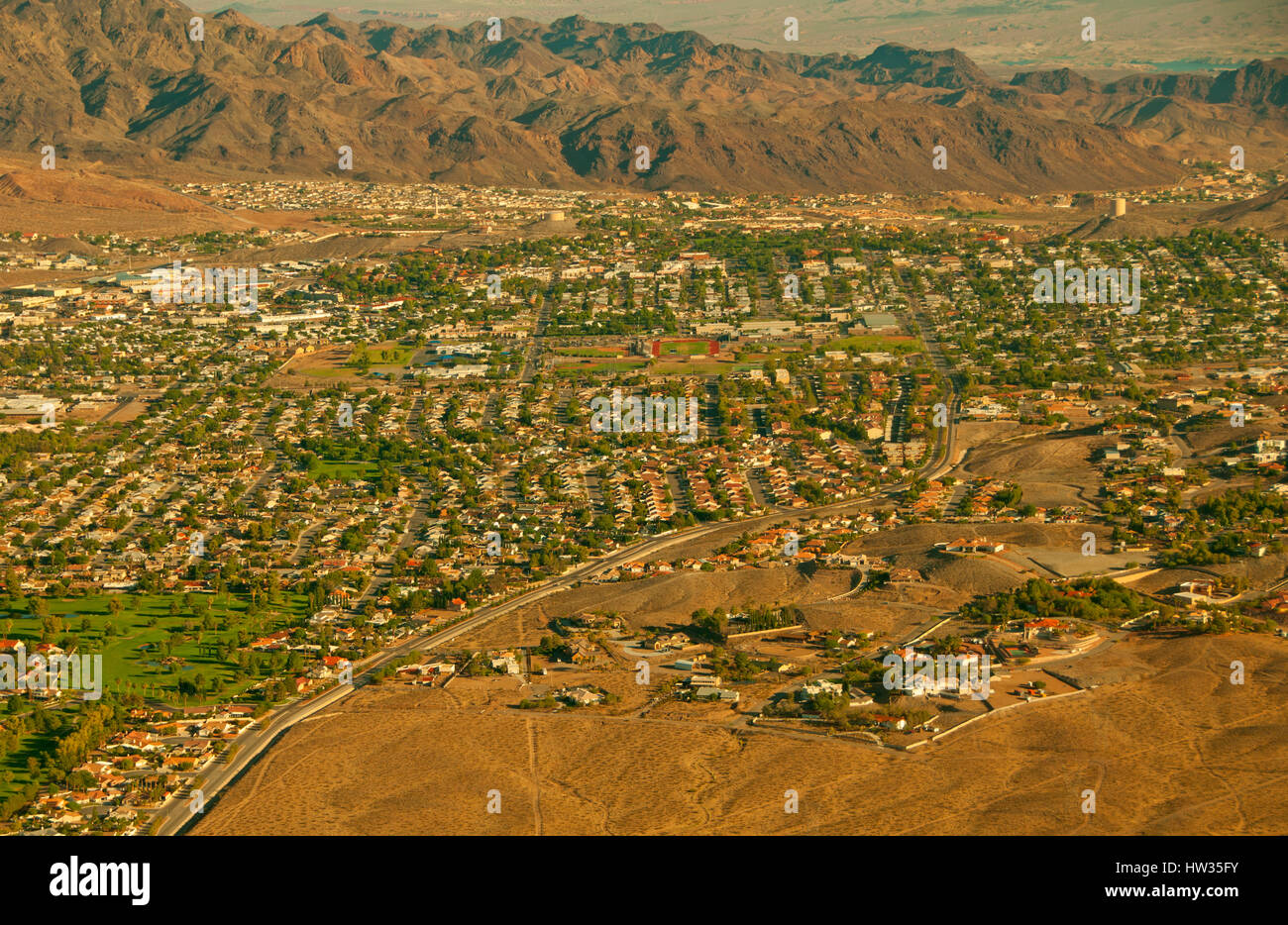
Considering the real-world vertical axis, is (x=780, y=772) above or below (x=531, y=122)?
below

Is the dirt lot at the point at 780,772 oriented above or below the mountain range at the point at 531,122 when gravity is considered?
below

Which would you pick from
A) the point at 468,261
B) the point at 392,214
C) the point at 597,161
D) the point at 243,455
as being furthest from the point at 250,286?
the point at 597,161

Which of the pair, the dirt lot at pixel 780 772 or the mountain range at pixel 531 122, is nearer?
the dirt lot at pixel 780 772

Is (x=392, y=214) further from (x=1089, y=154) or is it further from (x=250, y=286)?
(x=1089, y=154)

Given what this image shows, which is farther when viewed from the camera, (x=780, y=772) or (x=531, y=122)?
(x=531, y=122)
